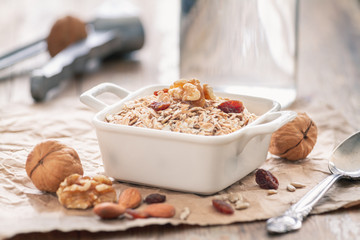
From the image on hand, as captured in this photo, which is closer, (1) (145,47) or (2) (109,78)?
(2) (109,78)

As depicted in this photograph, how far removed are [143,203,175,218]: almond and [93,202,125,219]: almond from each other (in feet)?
0.11

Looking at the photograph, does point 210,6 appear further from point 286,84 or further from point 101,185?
point 101,185

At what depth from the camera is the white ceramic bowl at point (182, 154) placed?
2.49ft

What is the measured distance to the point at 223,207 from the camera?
74 cm

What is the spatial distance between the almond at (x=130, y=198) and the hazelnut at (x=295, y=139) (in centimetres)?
27

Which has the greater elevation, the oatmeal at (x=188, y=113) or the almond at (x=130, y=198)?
the oatmeal at (x=188, y=113)

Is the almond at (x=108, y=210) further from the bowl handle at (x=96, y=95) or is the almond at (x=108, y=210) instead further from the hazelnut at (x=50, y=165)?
the bowl handle at (x=96, y=95)

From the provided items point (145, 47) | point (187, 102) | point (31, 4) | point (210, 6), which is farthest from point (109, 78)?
point (31, 4)

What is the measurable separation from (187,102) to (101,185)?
0.18m

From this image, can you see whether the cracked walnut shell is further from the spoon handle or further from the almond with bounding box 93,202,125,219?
the spoon handle

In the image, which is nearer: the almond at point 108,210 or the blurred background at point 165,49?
the almond at point 108,210

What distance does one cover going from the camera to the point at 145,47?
165 centimetres

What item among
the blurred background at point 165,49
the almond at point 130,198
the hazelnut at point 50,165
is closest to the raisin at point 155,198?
the almond at point 130,198

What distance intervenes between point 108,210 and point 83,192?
0.22 ft
